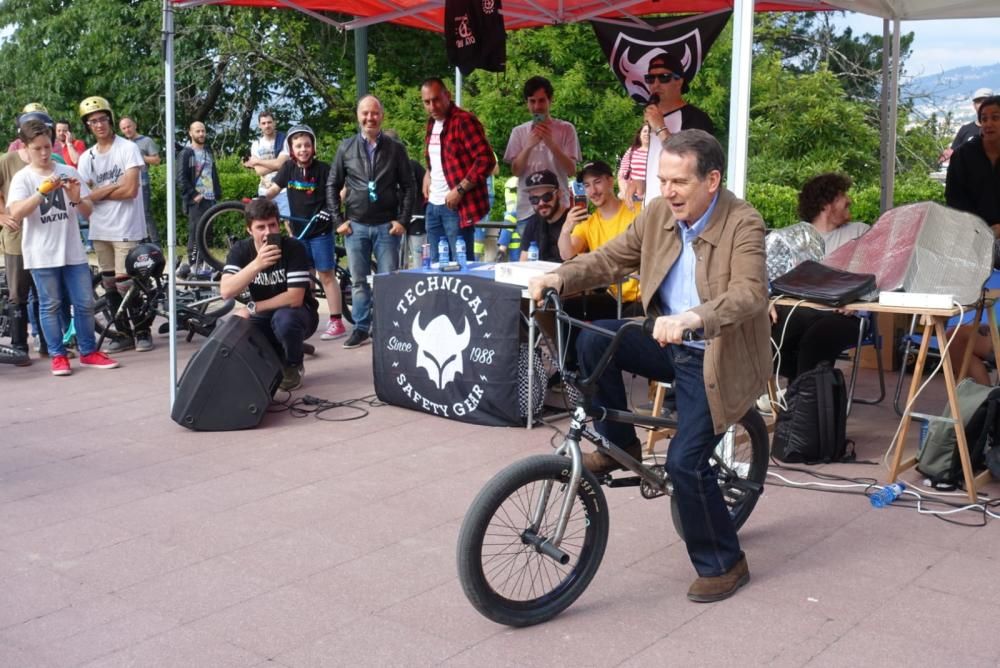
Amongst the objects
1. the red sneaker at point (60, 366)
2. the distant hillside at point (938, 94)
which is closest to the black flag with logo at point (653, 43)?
the red sneaker at point (60, 366)

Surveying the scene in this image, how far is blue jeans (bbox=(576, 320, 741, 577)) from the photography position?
12.9ft

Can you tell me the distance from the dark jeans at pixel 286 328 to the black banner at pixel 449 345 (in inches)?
19.7

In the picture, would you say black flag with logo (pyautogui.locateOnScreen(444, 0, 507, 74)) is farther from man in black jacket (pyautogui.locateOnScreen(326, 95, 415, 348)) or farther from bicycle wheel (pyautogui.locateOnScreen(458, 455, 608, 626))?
bicycle wheel (pyautogui.locateOnScreen(458, 455, 608, 626))

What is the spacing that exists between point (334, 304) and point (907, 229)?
15.7 ft

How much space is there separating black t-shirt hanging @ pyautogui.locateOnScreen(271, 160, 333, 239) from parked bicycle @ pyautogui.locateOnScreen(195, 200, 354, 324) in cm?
5

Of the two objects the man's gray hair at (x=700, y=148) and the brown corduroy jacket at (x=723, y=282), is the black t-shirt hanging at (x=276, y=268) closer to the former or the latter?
the brown corduroy jacket at (x=723, y=282)

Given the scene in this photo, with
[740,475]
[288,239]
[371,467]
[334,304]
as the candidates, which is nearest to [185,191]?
[334,304]

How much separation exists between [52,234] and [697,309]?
5.78m

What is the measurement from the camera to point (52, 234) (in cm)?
797

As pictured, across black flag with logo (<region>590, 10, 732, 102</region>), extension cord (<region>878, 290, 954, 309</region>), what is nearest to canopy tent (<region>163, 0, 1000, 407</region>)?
black flag with logo (<region>590, 10, 732, 102</region>)

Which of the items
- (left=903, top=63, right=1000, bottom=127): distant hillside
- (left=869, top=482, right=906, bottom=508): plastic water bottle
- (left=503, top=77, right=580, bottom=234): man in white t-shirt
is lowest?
(left=869, top=482, right=906, bottom=508): plastic water bottle

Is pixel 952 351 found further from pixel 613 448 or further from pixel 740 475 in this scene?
pixel 613 448

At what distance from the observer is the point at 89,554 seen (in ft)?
15.2

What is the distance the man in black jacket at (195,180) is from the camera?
41.4 feet
